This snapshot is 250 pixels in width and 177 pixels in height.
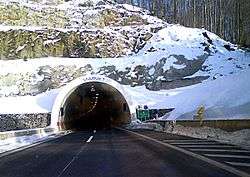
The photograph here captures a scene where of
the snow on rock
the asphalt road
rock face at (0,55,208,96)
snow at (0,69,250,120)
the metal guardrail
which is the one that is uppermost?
rock face at (0,55,208,96)

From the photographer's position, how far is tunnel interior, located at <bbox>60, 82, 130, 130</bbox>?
189 ft

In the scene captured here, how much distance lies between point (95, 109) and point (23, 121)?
27.7 metres

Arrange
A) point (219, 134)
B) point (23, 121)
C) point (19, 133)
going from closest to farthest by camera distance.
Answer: point (219, 134) → point (19, 133) → point (23, 121)

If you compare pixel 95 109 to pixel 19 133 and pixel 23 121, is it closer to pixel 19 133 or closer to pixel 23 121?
pixel 23 121

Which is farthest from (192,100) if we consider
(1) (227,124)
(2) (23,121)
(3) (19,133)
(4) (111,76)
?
(4) (111,76)

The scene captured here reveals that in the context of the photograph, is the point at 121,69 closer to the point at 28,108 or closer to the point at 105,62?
the point at 105,62

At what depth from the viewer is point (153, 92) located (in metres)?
59.3

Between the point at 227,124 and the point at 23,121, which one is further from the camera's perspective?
the point at 23,121

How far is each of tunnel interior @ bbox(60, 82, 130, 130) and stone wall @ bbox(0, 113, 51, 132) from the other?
24.9 ft

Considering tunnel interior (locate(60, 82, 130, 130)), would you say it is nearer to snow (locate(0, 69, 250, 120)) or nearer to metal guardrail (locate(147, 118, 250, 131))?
snow (locate(0, 69, 250, 120))

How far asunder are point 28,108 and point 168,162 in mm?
40802

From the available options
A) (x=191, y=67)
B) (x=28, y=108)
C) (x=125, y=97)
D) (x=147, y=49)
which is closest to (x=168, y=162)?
(x=125, y=97)

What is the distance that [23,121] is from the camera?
48.1 meters

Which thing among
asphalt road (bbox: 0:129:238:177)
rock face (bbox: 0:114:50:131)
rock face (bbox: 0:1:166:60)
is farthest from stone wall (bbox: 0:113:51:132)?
asphalt road (bbox: 0:129:238:177)
